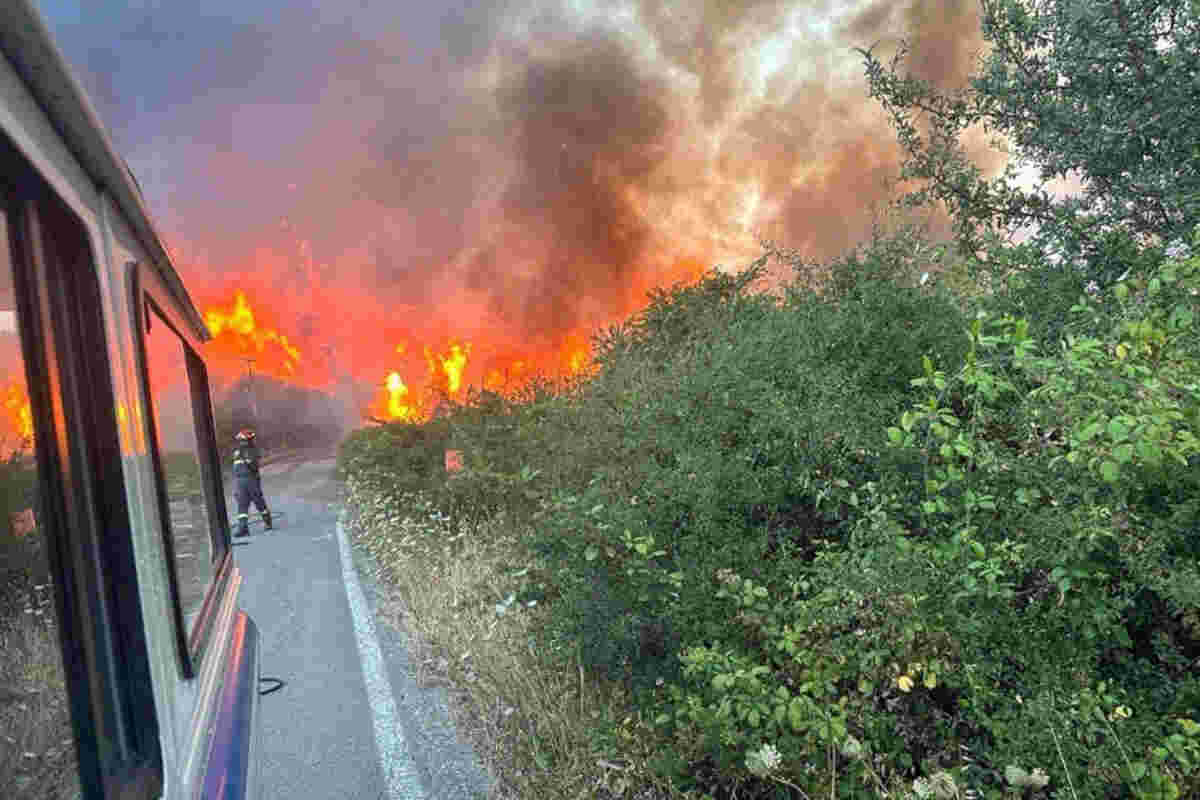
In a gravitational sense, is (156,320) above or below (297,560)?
above

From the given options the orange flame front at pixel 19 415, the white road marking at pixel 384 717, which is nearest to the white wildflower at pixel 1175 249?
the orange flame front at pixel 19 415

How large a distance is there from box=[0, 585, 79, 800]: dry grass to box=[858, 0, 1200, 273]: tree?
3891 millimetres

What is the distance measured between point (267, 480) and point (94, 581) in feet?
80.5

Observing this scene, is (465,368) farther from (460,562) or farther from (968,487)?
(968,487)

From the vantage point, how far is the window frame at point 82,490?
50.3 inches

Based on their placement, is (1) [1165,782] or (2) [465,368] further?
(2) [465,368]

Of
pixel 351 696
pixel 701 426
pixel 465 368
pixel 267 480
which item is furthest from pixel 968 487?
pixel 267 480

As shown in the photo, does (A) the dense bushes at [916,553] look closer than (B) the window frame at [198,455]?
No

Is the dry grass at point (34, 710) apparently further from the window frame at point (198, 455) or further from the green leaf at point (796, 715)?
the green leaf at point (796, 715)

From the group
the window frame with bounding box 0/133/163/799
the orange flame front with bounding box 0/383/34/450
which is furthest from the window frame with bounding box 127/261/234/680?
the orange flame front with bounding box 0/383/34/450

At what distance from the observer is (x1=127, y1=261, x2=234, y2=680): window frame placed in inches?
71.6

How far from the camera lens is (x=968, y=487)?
2.68 m

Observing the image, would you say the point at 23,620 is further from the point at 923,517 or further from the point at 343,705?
the point at 343,705

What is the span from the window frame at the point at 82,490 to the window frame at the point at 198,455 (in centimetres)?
29
